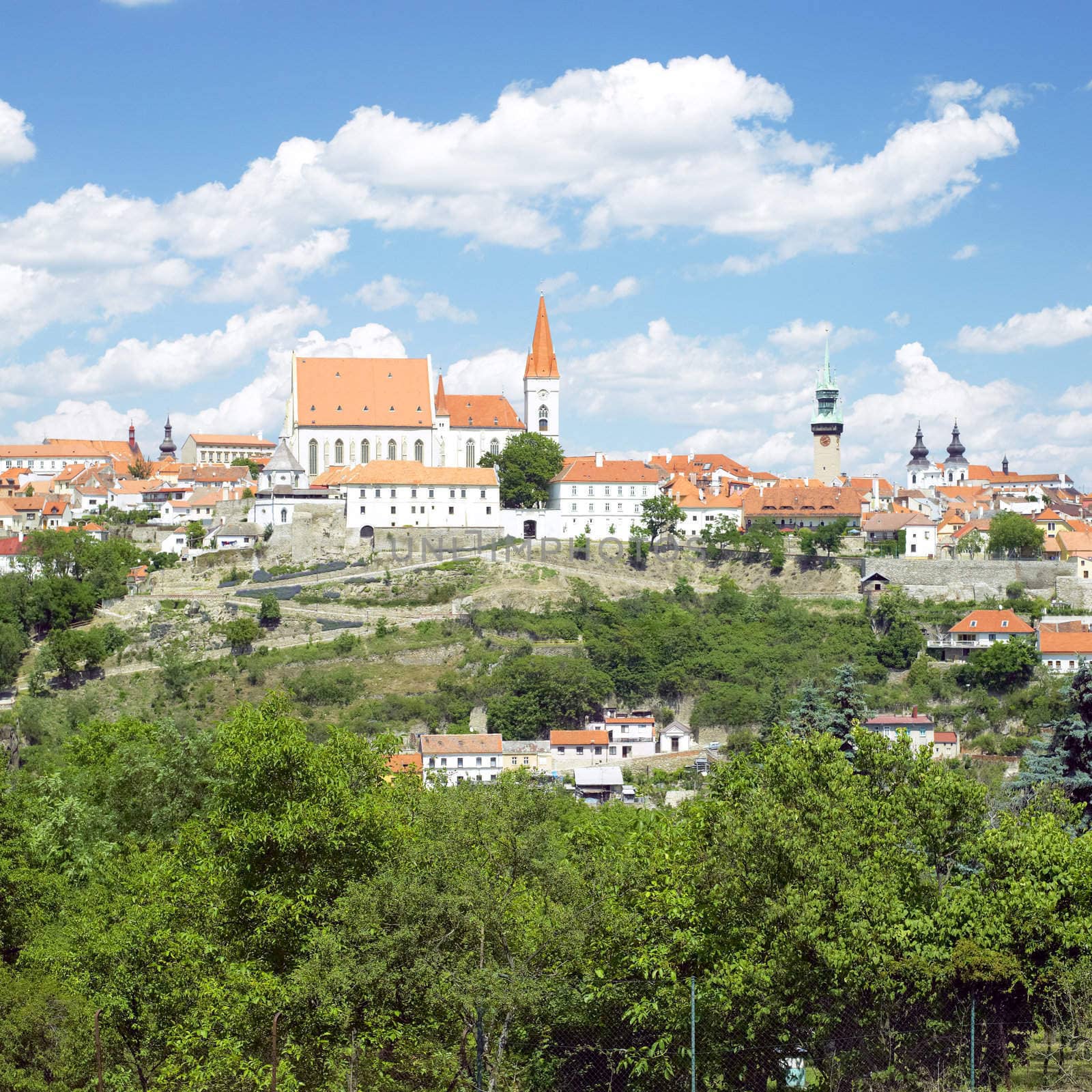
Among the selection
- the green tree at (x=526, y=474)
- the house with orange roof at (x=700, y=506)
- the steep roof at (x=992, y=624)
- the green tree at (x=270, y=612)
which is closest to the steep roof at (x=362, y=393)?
the green tree at (x=526, y=474)

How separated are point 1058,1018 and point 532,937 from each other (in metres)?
6.08

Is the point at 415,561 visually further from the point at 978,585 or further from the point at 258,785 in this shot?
the point at 258,785

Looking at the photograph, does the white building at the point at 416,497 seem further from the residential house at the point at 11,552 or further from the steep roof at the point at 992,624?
the steep roof at the point at 992,624

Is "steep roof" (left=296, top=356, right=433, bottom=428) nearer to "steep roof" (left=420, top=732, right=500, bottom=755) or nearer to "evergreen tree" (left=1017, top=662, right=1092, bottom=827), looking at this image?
"steep roof" (left=420, top=732, right=500, bottom=755)

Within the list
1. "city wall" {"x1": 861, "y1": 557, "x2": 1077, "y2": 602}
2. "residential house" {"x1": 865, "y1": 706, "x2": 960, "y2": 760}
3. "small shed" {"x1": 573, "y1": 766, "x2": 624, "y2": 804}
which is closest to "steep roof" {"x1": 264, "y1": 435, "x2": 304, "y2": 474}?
"small shed" {"x1": 573, "y1": 766, "x2": 624, "y2": 804}

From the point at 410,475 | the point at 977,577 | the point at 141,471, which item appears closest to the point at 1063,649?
the point at 977,577

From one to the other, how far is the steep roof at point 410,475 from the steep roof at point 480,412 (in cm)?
1041

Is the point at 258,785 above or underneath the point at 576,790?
above

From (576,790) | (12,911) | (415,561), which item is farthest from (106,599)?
(12,911)

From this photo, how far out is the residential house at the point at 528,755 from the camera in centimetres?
5953

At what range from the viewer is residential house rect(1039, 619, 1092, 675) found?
6400 cm

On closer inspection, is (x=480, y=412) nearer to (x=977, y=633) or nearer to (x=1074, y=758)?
(x=977, y=633)

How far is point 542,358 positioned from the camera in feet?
313

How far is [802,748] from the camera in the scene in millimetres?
19703
